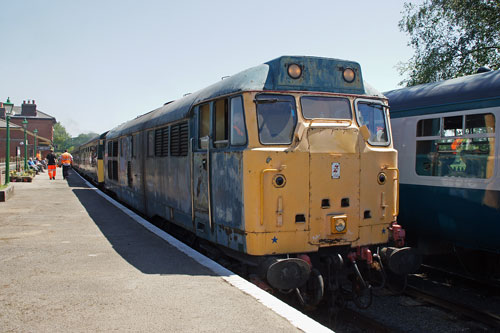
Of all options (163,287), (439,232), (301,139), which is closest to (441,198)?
(439,232)

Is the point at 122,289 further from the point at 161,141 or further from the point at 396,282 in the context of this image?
the point at 161,141

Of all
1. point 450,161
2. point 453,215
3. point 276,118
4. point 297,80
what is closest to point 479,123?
point 450,161

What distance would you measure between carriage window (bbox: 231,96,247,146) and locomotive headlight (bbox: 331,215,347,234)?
150 centimetres

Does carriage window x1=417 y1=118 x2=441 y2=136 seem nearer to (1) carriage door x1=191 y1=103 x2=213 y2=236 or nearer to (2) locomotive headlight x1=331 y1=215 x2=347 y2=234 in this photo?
(2) locomotive headlight x1=331 y1=215 x2=347 y2=234

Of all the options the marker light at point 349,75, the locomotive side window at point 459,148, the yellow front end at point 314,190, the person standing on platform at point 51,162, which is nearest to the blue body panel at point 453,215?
the locomotive side window at point 459,148

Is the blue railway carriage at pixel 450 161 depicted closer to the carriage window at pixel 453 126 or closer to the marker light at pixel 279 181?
the carriage window at pixel 453 126

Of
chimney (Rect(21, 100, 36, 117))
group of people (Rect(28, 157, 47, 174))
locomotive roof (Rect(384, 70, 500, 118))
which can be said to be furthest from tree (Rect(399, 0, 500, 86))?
chimney (Rect(21, 100, 36, 117))

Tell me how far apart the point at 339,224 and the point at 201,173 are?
217cm

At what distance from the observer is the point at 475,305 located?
6566 millimetres

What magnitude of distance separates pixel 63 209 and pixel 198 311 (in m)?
9.21

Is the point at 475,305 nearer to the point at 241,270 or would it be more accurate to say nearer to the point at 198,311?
the point at 241,270

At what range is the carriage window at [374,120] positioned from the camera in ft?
20.4

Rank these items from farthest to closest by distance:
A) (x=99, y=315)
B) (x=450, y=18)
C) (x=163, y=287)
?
(x=450, y=18) < (x=163, y=287) < (x=99, y=315)

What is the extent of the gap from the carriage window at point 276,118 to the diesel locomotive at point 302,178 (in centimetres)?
1
